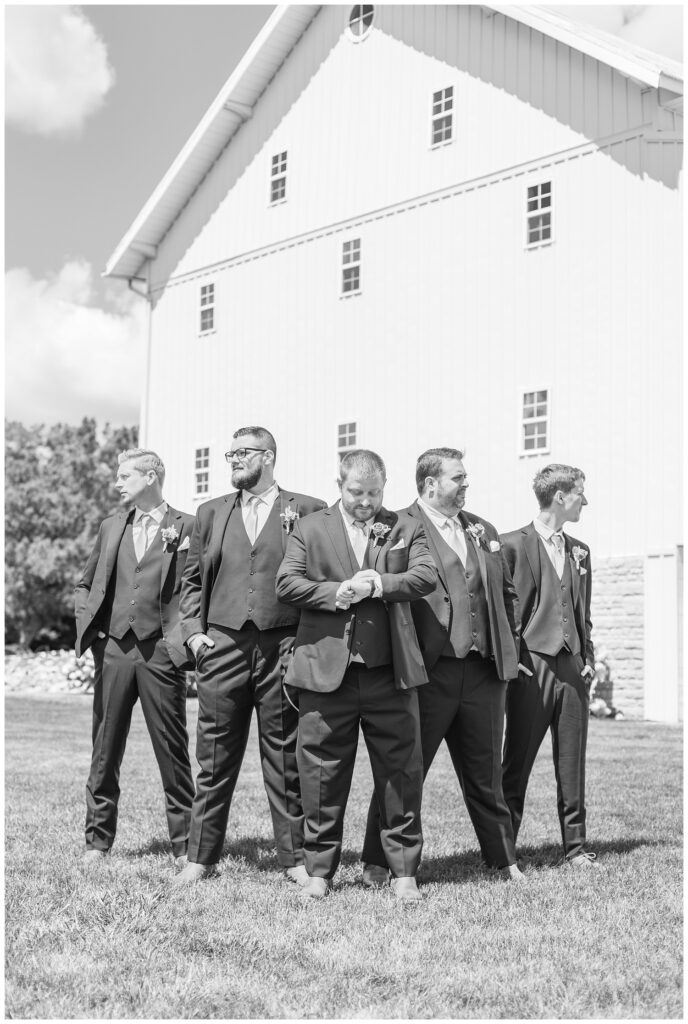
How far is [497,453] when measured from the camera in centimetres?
2116

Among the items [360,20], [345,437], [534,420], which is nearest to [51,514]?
[345,437]

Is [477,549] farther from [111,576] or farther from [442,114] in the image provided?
[442,114]

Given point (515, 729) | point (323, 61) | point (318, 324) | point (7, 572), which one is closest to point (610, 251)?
point (318, 324)

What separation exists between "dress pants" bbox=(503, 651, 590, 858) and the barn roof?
1659cm

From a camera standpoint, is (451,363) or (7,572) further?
(7,572)

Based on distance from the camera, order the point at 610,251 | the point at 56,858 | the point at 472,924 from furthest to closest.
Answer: the point at 610,251 → the point at 56,858 → the point at 472,924

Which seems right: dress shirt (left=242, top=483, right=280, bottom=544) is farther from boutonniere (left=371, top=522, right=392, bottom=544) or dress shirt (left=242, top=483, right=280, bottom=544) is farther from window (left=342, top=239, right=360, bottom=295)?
window (left=342, top=239, right=360, bottom=295)

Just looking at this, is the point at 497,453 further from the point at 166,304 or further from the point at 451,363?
the point at 166,304

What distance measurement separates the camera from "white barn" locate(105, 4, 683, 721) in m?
19.4

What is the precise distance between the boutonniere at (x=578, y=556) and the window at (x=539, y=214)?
46.8 feet

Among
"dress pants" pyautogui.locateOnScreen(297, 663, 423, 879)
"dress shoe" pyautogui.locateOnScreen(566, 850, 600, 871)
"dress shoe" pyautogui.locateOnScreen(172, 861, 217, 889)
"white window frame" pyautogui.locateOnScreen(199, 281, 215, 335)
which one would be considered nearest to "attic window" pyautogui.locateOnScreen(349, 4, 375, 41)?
"white window frame" pyautogui.locateOnScreen(199, 281, 215, 335)

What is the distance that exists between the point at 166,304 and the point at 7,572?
19.3m

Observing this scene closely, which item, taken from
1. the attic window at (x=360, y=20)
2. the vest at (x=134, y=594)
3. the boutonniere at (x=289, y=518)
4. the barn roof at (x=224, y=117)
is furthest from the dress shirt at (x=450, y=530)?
the attic window at (x=360, y=20)

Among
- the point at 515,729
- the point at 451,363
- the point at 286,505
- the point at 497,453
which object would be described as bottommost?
the point at 515,729
